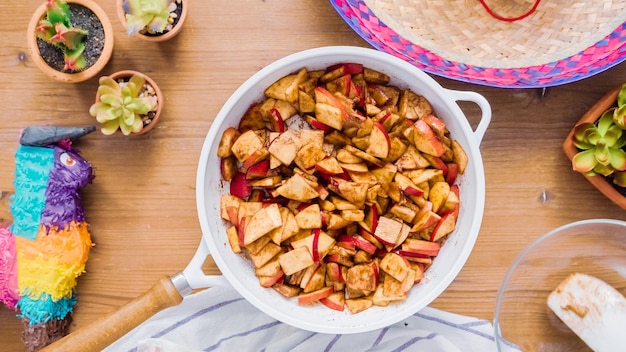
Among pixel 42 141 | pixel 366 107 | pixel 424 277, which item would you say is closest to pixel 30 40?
pixel 42 141

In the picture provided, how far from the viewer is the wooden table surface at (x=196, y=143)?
1.26 metres

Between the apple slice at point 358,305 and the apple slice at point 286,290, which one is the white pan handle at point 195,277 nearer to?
the apple slice at point 286,290

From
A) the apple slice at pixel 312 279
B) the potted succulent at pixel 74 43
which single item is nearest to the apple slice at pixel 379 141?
the apple slice at pixel 312 279

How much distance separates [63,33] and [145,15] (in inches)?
5.2

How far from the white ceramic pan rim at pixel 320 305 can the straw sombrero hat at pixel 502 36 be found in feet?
0.23

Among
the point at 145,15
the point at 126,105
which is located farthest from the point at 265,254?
the point at 145,15

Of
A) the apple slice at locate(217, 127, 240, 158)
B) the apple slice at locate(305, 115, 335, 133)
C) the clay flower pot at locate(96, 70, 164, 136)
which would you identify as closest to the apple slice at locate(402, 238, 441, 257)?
the apple slice at locate(305, 115, 335, 133)

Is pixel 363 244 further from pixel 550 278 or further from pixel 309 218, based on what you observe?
pixel 550 278

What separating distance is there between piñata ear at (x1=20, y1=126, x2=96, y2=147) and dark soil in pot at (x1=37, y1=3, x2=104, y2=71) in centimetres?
11

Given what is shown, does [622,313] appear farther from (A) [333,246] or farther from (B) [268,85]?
(B) [268,85]

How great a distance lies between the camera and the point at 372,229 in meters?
1.18

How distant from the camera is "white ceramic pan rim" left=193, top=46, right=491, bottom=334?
1.12m

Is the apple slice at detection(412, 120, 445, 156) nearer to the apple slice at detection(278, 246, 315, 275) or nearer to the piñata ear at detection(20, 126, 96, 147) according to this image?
the apple slice at detection(278, 246, 315, 275)

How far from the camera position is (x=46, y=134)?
1192 mm
